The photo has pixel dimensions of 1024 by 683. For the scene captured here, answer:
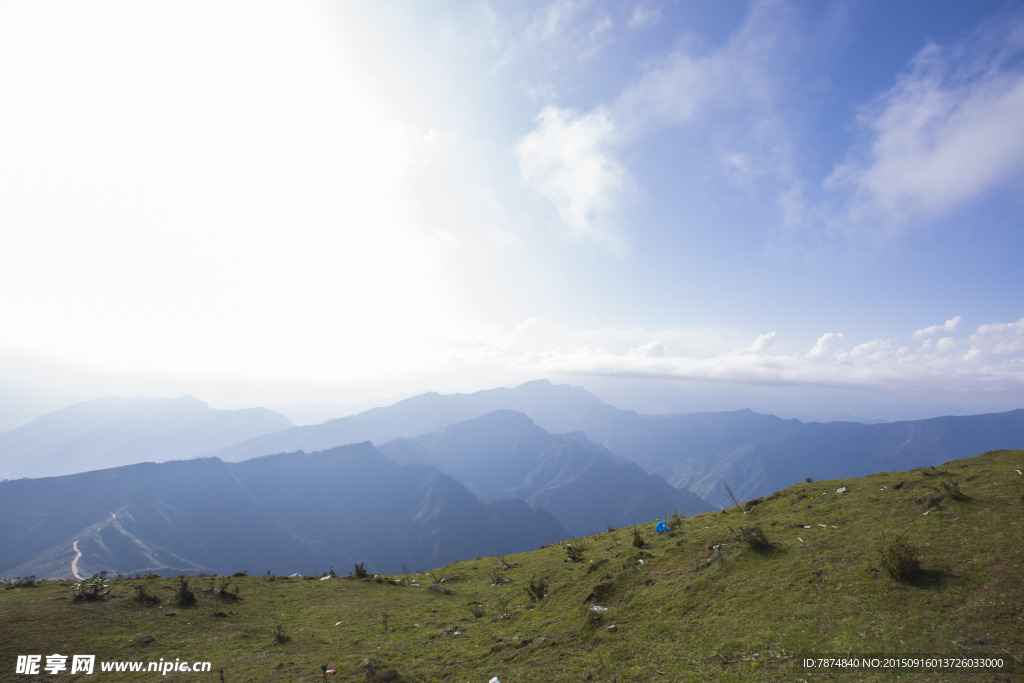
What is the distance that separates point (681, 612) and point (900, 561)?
4842 mm

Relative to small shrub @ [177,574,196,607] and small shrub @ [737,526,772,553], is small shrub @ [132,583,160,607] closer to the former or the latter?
small shrub @ [177,574,196,607]

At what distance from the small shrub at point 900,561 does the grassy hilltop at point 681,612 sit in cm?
3

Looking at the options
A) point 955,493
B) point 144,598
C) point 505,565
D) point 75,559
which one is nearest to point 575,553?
point 505,565

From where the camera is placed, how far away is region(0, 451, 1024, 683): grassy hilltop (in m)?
6.91

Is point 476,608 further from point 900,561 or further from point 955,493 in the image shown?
point 955,493

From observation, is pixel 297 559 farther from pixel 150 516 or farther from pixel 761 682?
pixel 761 682

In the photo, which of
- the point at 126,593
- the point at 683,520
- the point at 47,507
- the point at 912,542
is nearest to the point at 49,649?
the point at 126,593

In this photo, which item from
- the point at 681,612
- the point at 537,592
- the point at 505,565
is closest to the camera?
the point at 681,612

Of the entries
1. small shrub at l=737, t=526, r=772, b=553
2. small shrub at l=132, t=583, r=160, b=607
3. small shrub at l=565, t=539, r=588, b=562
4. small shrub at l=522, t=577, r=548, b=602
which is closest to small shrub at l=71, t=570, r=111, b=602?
small shrub at l=132, t=583, r=160, b=607

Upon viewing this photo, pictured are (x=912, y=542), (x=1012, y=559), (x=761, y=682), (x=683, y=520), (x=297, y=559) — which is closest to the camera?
(x=761, y=682)

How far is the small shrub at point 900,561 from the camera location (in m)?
7.87

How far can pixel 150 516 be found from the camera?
18125 cm

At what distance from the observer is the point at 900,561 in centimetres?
793

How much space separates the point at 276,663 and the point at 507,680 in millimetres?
6239
